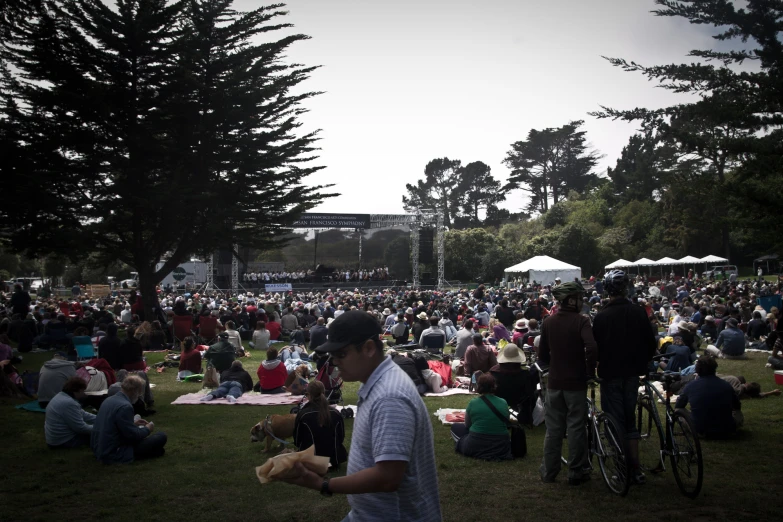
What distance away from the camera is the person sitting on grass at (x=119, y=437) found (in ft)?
22.0

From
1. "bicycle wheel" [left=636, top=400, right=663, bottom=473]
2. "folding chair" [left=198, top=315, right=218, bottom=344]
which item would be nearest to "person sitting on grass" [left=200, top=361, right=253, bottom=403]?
"folding chair" [left=198, top=315, right=218, bottom=344]

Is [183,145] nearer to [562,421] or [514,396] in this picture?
[514,396]

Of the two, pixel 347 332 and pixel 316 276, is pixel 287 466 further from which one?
pixel 316 276

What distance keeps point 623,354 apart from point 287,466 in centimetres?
379

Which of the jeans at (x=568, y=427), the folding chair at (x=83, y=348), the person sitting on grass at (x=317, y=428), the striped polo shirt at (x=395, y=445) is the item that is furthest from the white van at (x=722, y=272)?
the striped polo shirt at (x=395, y=445)

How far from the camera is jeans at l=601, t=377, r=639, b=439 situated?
507 centimetres

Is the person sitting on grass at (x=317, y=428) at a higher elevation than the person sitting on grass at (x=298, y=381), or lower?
higher

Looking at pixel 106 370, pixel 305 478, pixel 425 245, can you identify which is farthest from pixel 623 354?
pixel 425 245

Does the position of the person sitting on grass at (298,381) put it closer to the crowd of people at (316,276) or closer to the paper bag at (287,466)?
the paper bag at (287,466)

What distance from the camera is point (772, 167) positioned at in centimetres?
645

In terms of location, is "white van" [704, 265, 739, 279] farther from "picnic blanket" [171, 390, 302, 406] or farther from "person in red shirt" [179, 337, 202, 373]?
"picnic blanket" [171, 390, 302, 406]

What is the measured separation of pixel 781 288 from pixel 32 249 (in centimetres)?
2547

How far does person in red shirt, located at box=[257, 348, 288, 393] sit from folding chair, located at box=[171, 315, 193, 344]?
750cm

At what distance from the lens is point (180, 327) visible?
57.9ft
